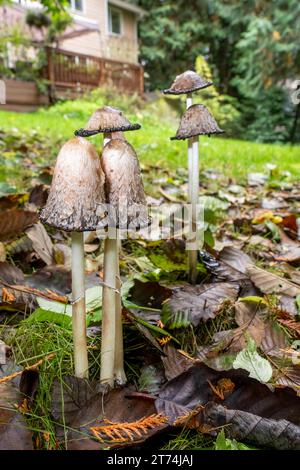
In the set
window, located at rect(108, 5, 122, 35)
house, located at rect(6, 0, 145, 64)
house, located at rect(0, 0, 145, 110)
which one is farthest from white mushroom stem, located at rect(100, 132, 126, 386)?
window, located at rect(108, 5, 122, 35)

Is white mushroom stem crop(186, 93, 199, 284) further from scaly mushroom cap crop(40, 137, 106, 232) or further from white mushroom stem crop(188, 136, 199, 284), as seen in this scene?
scaly mushroom cap crop(40, 137, 106, 232)

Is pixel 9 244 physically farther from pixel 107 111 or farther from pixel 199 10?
pixel 199 10

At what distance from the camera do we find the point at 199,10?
18688 millimetres

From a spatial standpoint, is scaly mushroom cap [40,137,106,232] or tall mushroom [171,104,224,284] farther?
tall mushroom [171,104,224,284]

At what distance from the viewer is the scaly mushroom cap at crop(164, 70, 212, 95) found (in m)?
1.59

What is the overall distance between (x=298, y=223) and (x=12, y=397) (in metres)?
2.02

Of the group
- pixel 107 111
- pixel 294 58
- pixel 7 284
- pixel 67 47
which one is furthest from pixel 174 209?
pixel 67 47

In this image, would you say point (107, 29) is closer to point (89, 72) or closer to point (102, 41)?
point (102, 41)

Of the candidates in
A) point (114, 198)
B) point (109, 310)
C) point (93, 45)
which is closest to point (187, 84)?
point (114, 198)

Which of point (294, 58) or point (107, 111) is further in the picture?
point (294, 58)

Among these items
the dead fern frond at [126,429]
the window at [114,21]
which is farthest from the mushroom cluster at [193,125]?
the window at [114,21]

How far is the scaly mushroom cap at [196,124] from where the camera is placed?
5.24 ft

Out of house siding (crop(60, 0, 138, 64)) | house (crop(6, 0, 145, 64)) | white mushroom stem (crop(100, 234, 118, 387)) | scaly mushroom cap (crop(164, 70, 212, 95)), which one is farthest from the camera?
house siding (crop(60, 0, 138, 64))

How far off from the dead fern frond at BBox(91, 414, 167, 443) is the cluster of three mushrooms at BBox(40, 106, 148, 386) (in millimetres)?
139
